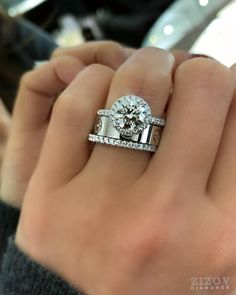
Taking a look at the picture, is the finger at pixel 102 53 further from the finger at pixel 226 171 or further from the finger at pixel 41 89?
the finger at pixel 226 171

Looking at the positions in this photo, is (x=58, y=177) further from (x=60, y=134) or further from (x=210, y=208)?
(x=210, y=208)

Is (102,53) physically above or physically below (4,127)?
above

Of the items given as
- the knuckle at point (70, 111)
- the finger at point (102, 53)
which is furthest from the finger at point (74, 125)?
the finger at point (102, 53)

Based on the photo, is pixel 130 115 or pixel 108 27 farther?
pixel 108 27

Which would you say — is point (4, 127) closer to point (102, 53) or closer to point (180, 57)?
point (102, 53)

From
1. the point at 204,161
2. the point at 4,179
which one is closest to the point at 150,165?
the point at 204,161

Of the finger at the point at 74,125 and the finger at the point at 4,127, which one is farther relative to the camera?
the finger at the point at 4,127

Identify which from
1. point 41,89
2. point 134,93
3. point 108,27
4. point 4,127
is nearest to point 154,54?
point 134,93
